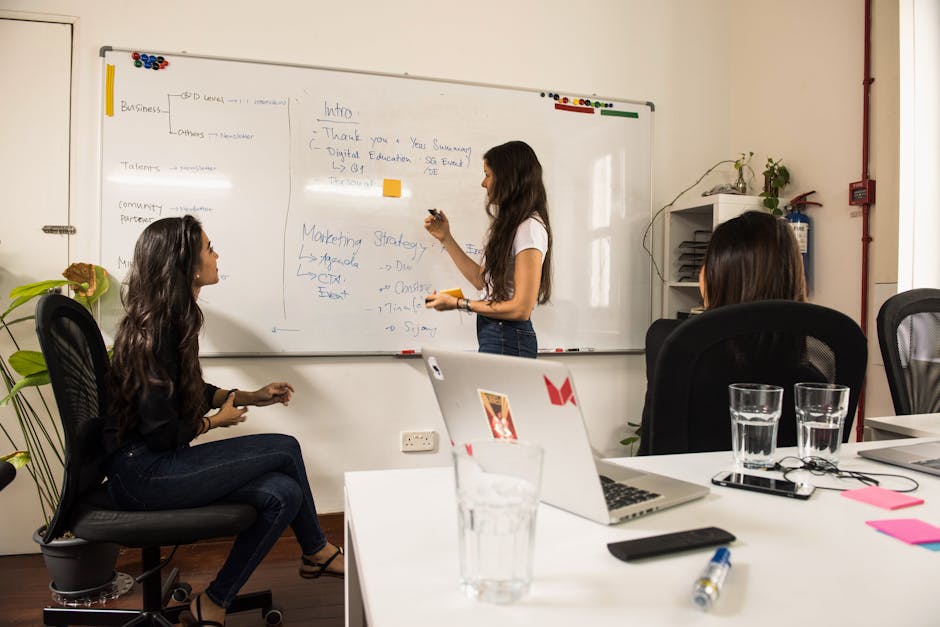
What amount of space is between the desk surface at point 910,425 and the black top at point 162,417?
162 centimetres

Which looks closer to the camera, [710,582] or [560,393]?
[710,582]

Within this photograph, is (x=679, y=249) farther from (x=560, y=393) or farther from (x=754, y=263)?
(x=560, y=393)

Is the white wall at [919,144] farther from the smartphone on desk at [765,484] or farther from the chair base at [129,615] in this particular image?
the chair base at [129,615]

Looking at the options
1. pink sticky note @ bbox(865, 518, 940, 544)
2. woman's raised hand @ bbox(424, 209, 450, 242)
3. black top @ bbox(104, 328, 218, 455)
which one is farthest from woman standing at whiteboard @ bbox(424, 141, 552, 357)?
pink sticky note @ bbox(865, 518, 940, 544)

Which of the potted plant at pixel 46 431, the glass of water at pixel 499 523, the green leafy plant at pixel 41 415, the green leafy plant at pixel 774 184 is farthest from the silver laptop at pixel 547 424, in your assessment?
the green leafy plant at pixel 774 184

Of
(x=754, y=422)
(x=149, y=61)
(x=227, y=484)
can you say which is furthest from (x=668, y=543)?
(x=149, y=61)

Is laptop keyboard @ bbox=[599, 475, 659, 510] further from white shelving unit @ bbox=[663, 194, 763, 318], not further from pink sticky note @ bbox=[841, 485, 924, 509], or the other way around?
white shelving unit @ bbox=[663, 194, 763, 318]

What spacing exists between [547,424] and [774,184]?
2567 mm

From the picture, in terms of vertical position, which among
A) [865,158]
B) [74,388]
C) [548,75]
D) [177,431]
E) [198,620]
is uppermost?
[548,75]

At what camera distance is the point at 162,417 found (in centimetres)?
155

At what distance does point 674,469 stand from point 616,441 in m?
2.15

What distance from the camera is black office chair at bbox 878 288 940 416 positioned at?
1.64 metres

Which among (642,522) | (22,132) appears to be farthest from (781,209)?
(22,132)

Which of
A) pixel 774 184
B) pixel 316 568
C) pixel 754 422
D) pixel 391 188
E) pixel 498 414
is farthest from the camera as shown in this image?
pixel 774 184
